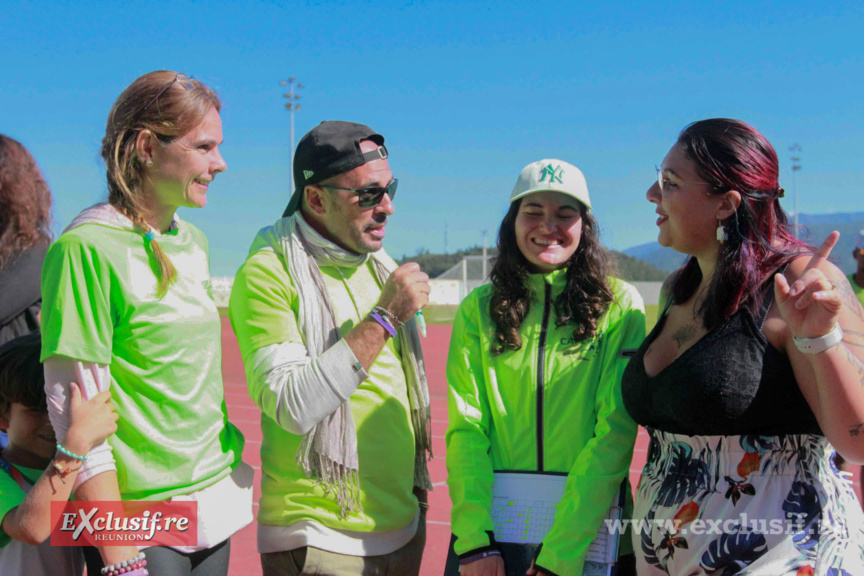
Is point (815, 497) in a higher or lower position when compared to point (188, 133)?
lower

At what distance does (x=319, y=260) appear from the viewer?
2.67 metres

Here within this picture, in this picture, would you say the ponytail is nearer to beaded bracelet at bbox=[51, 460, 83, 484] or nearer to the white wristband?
beaded bracelet at bbox=[51, 460, 83, 484]

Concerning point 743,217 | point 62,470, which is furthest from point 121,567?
point 743,217

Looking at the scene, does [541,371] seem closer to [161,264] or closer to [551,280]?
[551,280]

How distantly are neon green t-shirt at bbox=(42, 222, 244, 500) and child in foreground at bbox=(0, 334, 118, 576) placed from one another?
116 mm

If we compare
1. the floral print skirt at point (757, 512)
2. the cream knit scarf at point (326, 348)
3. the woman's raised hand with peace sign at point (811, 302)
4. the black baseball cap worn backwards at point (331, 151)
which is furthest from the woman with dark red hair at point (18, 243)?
the woman's raised hand with peace sign at point (811, 302)

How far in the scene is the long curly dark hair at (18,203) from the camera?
2.88 m

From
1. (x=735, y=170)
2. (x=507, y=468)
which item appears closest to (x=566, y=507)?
(x=507, y=468)

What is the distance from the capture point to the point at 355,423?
255cm

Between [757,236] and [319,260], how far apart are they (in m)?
1.50

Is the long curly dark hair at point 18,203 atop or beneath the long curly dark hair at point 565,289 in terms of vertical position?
atop

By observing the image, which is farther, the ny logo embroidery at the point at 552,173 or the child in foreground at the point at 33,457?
the ny logo embroidery at the point at 552,173

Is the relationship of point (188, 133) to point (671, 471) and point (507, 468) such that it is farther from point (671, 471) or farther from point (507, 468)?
point (671, 471)

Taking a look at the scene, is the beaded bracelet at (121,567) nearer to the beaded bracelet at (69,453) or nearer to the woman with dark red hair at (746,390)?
the beaded bracelet at (69,453)
